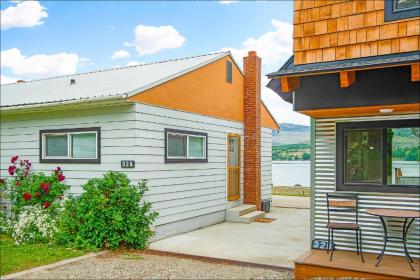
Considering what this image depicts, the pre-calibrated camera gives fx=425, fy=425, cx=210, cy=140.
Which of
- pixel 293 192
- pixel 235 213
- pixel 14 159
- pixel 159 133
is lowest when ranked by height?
pixel 293 192

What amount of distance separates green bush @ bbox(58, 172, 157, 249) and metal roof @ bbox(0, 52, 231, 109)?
1.73m

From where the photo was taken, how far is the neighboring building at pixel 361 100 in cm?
561

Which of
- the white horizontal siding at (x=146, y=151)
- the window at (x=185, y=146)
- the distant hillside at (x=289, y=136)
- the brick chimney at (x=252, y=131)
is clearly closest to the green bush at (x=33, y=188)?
the white horizontal siding at (x=146, y=151)

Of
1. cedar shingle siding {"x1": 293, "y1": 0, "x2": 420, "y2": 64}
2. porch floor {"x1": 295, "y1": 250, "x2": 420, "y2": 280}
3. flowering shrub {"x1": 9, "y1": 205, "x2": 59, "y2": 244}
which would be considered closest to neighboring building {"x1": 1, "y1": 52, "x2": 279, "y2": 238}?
flowering shrub {"x1": 9, "y1": 205, "x2": 59, "y2": 244}

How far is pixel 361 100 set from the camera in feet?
19.0

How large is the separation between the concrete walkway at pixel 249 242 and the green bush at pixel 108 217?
2.00 ft

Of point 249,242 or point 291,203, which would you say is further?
point 291,203

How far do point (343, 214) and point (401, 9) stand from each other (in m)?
3.17

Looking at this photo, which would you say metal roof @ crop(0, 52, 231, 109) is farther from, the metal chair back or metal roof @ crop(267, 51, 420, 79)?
the metal chair back

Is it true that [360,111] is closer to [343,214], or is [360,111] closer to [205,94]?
[343,214]

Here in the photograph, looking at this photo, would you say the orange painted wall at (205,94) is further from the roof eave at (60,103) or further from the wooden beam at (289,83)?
the wooden beam at (289,83)

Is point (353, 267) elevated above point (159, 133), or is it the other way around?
point (159, 133)

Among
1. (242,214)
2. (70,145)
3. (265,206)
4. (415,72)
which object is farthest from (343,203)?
(265,206)

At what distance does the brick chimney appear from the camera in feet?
42.1
